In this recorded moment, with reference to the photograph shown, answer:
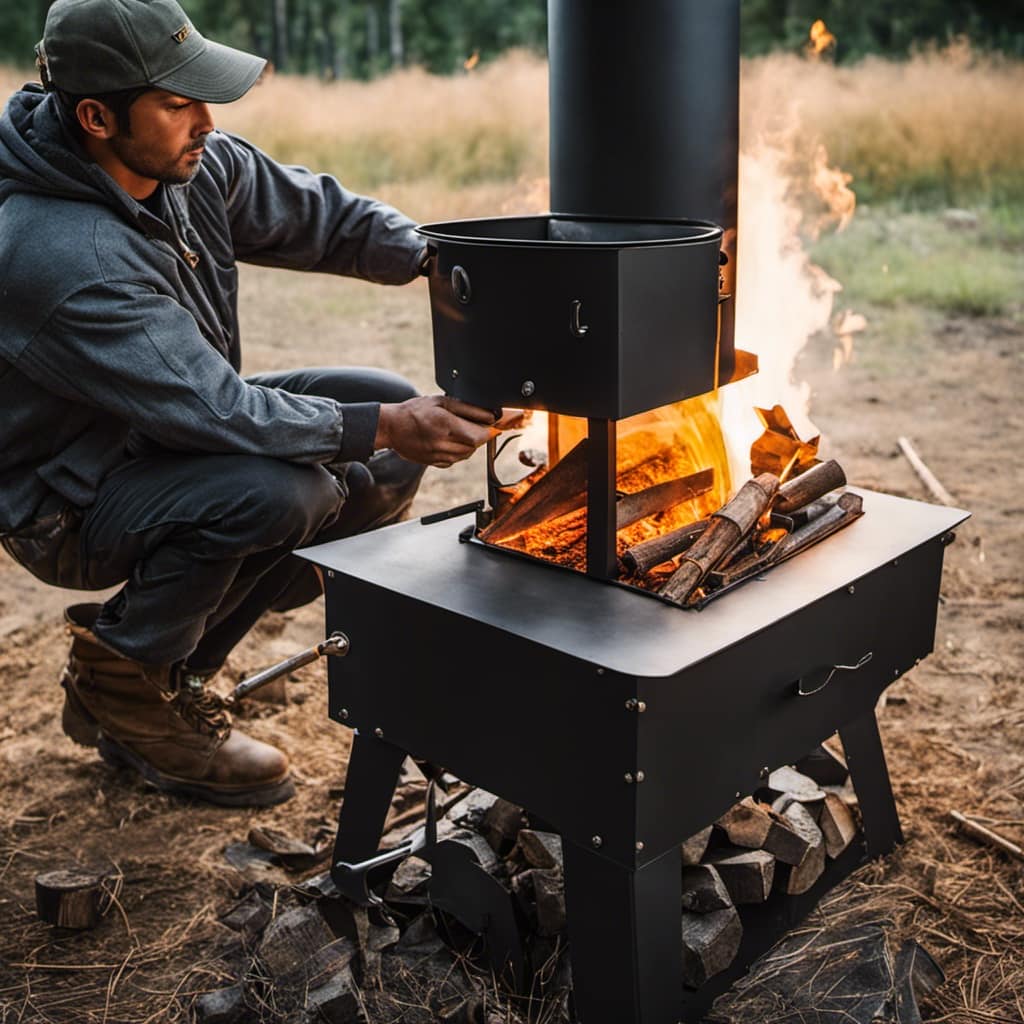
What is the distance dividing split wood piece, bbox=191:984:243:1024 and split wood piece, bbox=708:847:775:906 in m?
0.88

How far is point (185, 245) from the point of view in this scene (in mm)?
2422

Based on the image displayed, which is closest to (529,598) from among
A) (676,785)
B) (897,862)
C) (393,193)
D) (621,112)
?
(676,785)

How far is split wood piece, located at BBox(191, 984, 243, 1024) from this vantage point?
7.06 ft

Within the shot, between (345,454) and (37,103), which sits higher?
(37,103)

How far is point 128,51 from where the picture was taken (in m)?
2.12

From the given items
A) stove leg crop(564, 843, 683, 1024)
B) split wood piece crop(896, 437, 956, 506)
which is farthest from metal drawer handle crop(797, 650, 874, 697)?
split wood piece crop(896, 437, 956, 506)

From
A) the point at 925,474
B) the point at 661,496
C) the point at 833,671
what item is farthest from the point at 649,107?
the point at 925,474

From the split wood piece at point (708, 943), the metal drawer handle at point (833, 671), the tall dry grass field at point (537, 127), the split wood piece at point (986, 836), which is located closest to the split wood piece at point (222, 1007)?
the split wood piece at point (708, 943)

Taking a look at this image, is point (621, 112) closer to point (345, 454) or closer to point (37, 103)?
point (345, 454)

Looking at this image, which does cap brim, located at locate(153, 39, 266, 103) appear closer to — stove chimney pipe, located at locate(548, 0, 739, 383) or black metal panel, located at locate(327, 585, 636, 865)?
stove chimney pipe, located at locate(548, 0, 739, 383)

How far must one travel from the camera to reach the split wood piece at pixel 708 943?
2.12 meters

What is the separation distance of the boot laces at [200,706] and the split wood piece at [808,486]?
1.25 m

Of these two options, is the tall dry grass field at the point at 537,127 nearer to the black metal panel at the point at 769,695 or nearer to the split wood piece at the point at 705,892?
the black metal panel at the point at 769,695

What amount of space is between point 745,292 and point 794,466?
0.61 meters
